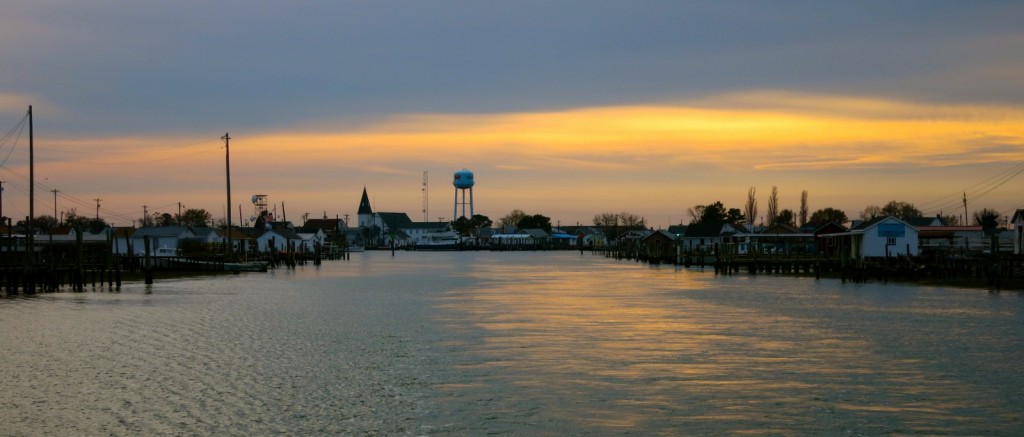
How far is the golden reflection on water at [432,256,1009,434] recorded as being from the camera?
20641 mm

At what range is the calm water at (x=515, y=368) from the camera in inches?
800

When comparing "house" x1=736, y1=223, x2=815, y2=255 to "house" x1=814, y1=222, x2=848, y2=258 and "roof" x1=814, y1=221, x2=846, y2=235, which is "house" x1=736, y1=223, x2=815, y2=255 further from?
"roof" x1=814, y1=221, x2=846, y2=235

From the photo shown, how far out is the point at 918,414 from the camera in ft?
67.8

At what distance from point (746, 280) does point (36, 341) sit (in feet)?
185

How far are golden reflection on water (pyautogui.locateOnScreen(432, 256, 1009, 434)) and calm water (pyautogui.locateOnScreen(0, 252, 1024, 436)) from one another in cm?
9

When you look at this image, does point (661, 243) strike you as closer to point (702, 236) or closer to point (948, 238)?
point (702, 236)

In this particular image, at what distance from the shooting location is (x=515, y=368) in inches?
1069

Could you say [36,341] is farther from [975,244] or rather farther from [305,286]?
[975,244]

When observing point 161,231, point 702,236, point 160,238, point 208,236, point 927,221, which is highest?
point 927,221

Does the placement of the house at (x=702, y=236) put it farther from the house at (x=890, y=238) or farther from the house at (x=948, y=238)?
the house at (x=890, y=238)

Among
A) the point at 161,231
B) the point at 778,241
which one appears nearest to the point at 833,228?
the point at 778,241

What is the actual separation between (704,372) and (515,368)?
16.6 feet

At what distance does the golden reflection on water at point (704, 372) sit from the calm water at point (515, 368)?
87 millimetres

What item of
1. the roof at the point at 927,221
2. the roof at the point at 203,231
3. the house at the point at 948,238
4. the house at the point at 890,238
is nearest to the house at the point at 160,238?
the roof at the point at 203,231
